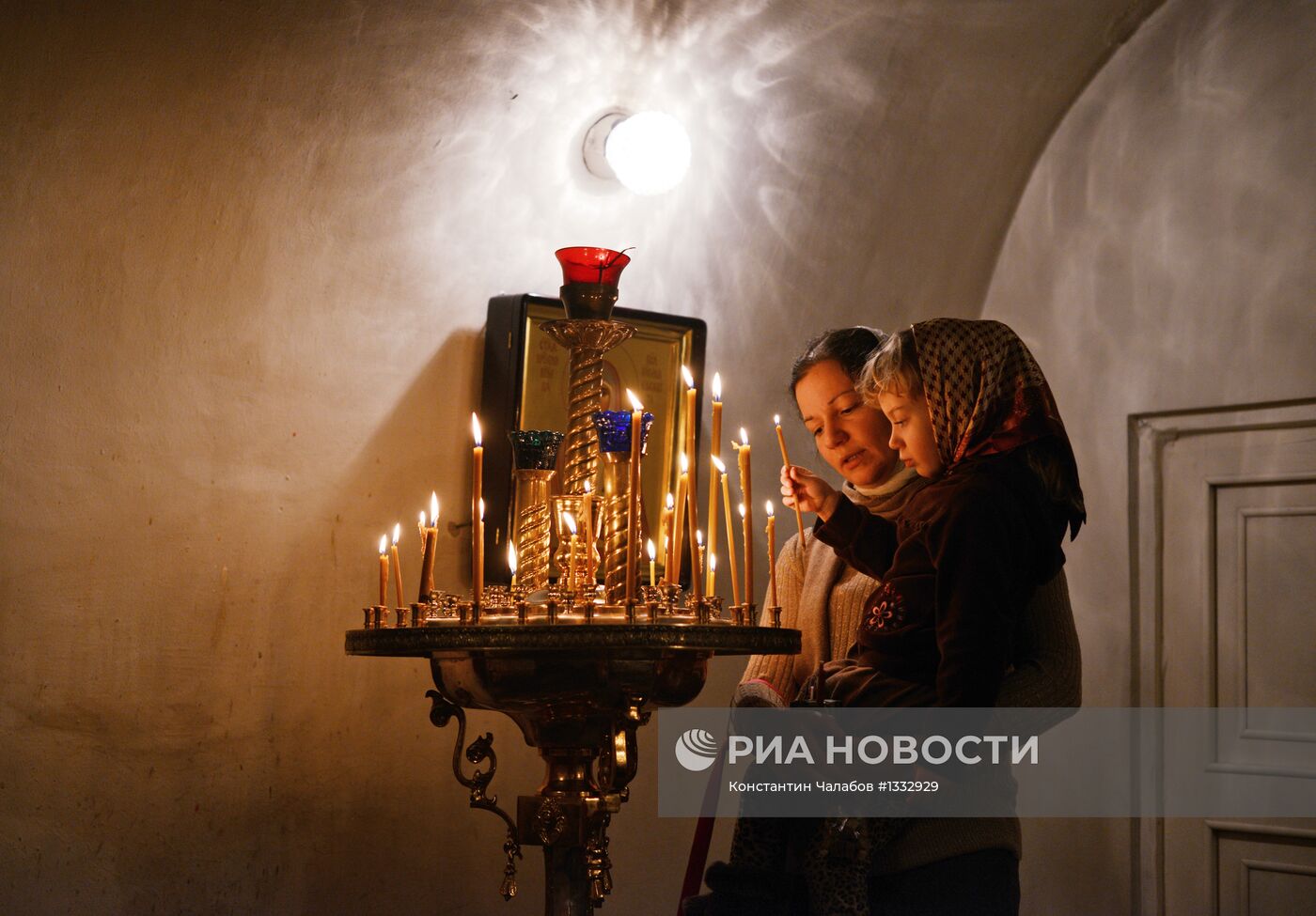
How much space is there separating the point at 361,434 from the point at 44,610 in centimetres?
70

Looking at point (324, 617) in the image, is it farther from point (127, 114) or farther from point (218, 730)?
point (127, 114)

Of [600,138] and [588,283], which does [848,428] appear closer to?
[588,283]

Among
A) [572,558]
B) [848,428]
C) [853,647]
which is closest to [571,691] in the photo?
[572,558]

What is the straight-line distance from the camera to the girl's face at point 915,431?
198 centimetres

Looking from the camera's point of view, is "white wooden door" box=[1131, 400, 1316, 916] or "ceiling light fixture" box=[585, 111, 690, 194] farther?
"white wooden door" box=[1131, 400, 1316, 916]

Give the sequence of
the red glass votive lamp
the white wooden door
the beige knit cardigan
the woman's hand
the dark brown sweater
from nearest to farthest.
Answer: the dark brown sweater < the beige knit cardigan < the woman's hand < the red glass votive lamp < the white wooden door

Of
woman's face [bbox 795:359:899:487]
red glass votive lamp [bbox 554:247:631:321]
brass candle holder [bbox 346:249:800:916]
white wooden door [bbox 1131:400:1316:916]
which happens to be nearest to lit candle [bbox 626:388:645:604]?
brass candle holder [bbox 346:249:800:916]

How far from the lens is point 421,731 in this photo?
9.08 feet

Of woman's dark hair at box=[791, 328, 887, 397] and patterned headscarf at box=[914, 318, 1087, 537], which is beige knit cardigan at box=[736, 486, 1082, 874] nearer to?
patterned headscarf at box=[914, 318, 1087, 537]

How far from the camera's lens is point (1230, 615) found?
10.4 feet

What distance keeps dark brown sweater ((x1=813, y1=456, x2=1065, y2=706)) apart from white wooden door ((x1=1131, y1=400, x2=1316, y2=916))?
1.48 meters

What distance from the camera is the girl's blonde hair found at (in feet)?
6.48

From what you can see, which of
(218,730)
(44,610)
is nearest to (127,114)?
(44,610)

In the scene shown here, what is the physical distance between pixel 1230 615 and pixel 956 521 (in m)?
1.70
